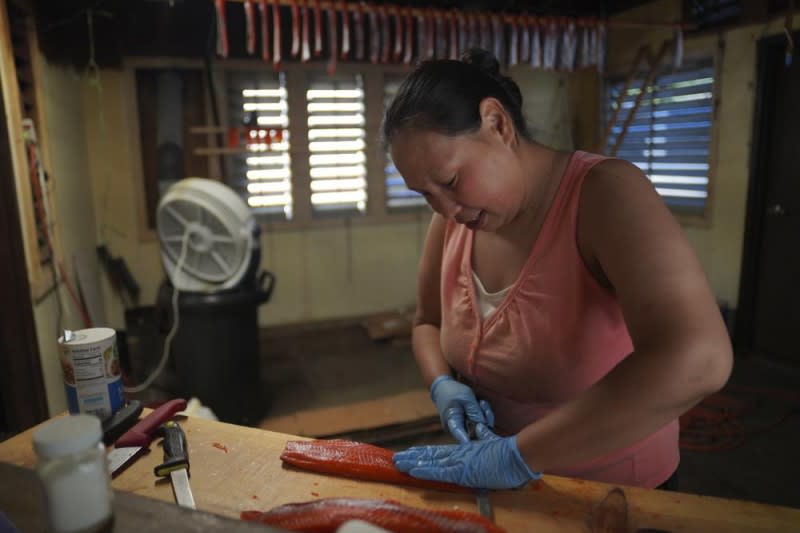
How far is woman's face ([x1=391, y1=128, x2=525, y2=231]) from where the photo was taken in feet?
3.39

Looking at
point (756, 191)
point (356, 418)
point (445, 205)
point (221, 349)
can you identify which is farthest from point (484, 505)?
point (756, 191)

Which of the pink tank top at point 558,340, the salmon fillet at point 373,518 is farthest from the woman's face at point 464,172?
the salmon fillet at point 373,518

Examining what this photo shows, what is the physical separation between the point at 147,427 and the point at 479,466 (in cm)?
73

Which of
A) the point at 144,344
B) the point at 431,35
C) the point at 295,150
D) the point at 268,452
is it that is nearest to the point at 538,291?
the point at 268,452

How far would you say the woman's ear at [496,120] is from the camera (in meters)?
1.04

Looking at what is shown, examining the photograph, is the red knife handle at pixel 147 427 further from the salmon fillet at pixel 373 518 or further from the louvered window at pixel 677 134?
the louvered window at pixel 677 134

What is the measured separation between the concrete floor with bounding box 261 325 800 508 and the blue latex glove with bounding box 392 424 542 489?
2104 millimetres

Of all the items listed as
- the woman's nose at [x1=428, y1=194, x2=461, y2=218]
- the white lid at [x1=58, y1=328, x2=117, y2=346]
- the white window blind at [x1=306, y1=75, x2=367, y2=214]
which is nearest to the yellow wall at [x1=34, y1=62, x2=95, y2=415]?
the white lid at [x1=58, y1=328, x2=117, y2=346]

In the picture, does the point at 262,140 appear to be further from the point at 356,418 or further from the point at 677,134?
the point at 677,134

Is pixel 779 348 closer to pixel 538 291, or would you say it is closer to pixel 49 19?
pixel 538 291

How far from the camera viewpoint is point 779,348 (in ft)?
13.3

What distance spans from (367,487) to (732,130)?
175 inches

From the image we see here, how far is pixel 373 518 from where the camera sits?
82cm

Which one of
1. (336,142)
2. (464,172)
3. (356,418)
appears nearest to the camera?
(464,172)
